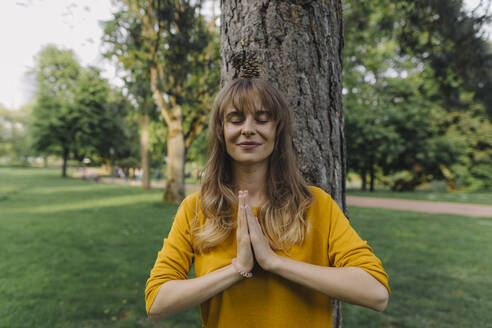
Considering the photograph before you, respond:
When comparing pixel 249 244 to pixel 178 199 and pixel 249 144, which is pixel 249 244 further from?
pixel 178 199

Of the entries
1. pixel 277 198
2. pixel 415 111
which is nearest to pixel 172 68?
pixel 277 198

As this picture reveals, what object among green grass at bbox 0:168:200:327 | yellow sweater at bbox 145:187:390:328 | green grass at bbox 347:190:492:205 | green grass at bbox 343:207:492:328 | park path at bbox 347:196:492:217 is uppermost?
yellow sweater at bbox 145:187:390:328

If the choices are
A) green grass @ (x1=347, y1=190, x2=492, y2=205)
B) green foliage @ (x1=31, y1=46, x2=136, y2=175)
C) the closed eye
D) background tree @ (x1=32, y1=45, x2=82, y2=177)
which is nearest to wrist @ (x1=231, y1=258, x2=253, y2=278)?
the closed eye

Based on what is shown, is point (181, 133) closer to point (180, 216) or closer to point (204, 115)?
point (204, 115)

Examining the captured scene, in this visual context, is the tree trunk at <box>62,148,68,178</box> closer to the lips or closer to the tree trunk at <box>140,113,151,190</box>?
the tree trunk at <box>140,113,151,190</box>

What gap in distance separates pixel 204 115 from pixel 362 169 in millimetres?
13973

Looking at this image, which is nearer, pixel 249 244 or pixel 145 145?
pixel 249 244

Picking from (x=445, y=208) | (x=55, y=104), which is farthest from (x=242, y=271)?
(x=55, y=104)

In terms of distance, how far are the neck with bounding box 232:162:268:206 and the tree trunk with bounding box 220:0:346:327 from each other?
433 millimetres

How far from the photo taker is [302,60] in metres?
1.91

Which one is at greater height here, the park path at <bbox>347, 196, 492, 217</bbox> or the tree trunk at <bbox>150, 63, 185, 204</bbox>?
the tree trunk at <bbox>150, 63, 185, 204</bbox>

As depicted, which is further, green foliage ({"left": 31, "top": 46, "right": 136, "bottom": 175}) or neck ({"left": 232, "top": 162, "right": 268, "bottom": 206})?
green foliage ({"left": 31, "top": 46, "right": 136, "bottom": 175})

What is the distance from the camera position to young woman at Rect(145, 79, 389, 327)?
4.24ft

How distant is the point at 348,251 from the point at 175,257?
86cm
